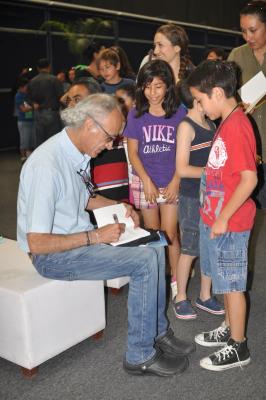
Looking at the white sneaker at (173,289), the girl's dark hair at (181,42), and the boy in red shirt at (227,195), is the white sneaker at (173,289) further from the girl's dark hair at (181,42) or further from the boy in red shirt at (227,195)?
the girl's dark hair at (181,42)

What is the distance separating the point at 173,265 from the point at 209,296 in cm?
32

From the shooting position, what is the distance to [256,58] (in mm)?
2748

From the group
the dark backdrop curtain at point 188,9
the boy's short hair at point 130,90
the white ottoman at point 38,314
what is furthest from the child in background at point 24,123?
the white ottoman at point 38,314

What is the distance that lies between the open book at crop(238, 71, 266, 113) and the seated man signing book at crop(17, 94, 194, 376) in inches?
32.0

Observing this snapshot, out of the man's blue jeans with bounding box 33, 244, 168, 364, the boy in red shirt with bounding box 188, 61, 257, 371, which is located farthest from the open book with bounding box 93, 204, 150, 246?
the boy in red shirt with bounding box 188, 61, 257, 371

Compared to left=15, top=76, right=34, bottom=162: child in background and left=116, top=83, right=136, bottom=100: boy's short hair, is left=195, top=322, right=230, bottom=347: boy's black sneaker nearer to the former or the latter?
left=116, top=83, right=136, bottom=100: boy's short hair

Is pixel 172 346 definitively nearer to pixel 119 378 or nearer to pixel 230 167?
pixel 119 378

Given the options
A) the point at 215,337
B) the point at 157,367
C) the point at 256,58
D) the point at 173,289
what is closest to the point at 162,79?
the point at 256,58

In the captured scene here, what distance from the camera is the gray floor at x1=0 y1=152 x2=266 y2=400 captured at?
197 cm

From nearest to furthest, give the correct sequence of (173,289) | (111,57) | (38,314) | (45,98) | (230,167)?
(230,167), (38,314), (173,289), (111,57), (45,98)

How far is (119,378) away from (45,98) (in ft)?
17.0

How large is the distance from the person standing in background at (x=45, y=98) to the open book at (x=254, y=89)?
4.50 m

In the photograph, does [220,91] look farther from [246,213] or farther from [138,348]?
[138,348]

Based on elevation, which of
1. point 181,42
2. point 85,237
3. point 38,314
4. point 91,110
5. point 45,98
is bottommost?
point 38,314
